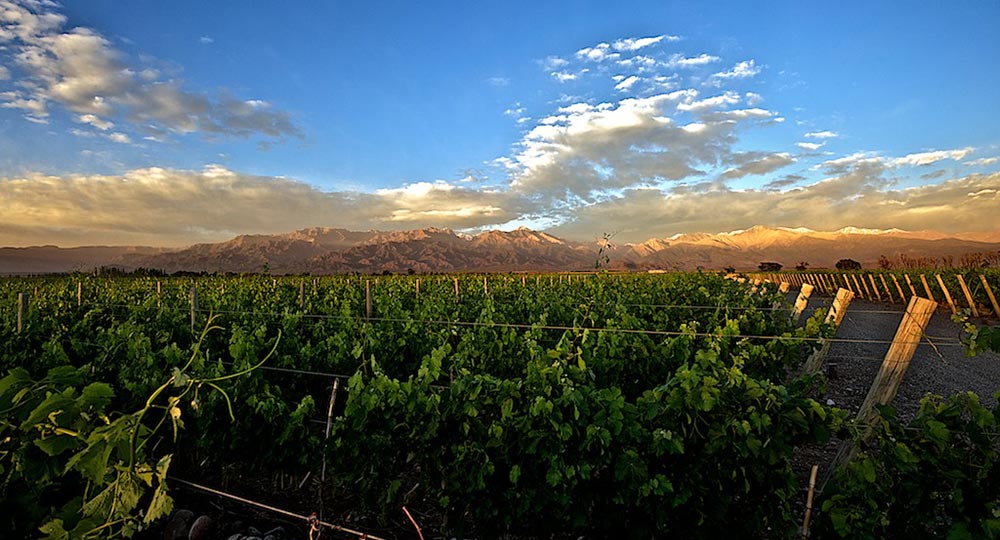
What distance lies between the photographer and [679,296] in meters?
11.2

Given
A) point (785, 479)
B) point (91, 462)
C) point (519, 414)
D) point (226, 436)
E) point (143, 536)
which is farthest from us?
point (226, 436)

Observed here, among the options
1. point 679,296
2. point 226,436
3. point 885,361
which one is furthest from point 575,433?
point 679,296

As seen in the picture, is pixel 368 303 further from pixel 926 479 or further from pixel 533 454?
pixel 926 479

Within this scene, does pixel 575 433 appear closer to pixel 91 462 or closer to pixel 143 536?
pixel 91 462

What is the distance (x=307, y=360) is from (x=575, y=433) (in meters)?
3.41

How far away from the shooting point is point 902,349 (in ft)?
14.3

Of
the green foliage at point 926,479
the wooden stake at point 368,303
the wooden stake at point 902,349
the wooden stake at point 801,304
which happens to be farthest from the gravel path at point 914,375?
the wooden stake at point 368,303

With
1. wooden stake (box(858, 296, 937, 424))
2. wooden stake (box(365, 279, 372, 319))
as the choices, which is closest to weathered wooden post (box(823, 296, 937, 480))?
wooden stake (box(858, 296, 937, 424))

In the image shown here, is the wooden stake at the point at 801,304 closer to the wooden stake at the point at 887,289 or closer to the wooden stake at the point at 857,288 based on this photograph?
the wooden stake at the point at 887,289

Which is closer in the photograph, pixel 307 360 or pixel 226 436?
pixel 226 436

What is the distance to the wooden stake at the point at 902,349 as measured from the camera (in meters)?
4.26

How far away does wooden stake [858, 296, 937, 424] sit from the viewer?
426 cm

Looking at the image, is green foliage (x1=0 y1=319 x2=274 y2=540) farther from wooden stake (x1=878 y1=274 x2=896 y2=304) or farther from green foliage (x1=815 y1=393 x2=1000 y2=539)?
wooden stake (x1=878 y1=274 x2=896 y2=304)

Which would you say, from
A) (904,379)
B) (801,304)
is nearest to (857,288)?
(904,379)
